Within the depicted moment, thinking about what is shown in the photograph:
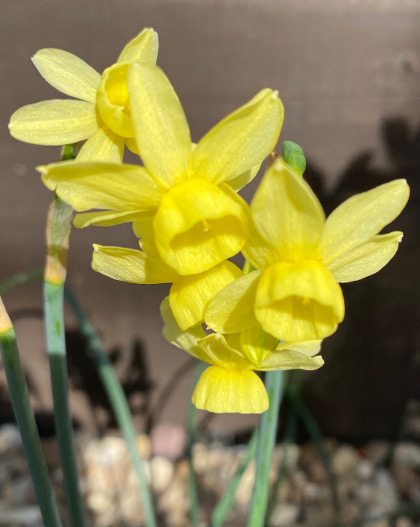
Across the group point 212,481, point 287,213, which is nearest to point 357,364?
point 212,481

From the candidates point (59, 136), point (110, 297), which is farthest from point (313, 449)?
point (59, 136)

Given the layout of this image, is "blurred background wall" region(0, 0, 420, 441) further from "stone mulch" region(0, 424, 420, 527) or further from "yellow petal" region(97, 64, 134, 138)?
"yellow petal" region(97, 64, 134, 138)

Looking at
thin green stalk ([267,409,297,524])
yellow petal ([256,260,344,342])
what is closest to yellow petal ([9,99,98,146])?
yellow petal ([256,260,344,342])

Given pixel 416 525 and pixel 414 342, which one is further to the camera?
pixel 414 342

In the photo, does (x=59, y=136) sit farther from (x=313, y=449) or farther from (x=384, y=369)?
(x=313, y=449)

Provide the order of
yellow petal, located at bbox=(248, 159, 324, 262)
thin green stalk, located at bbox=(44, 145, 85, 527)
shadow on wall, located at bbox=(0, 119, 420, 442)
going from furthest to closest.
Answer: shadow on wall, located at bbox=(0, 119, 420, 442)
thin green stalk, located at bbox=(44, 145, 85, 527)
yellow petal, located at bbox=(248, 159, 324, 262)

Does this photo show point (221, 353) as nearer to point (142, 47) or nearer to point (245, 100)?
point (142, 47)
